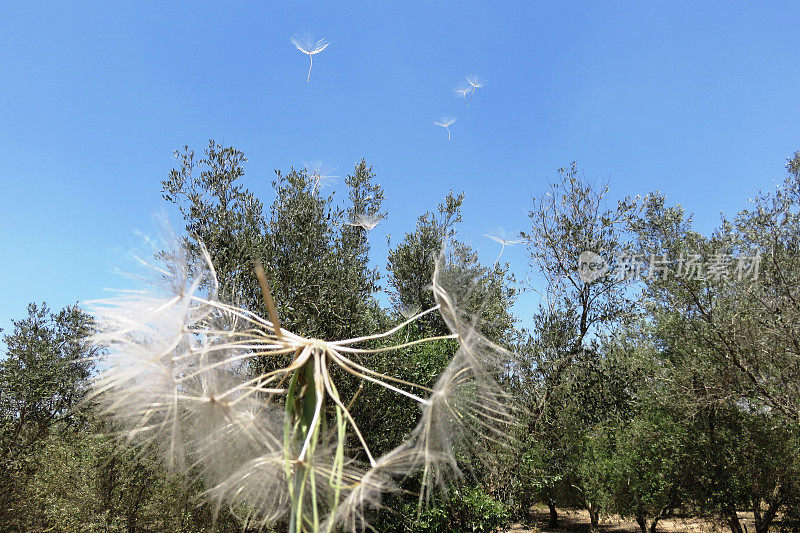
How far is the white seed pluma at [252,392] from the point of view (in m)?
1.89

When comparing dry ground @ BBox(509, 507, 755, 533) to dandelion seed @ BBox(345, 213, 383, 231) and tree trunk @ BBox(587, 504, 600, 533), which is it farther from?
dandelion seed @ BBox(345, 213, 383, 231)

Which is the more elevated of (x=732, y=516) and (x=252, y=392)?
(x=252, y=392)

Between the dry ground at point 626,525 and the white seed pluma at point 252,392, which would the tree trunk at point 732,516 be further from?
the white seed pluma at point 252,392

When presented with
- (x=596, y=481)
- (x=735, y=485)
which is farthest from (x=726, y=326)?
(x=596, y=481)

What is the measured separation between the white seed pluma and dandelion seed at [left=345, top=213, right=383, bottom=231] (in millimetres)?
8595

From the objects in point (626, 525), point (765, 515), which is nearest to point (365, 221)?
point (765, 515)

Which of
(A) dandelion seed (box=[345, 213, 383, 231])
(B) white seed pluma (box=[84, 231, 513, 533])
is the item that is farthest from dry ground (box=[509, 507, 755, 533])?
(B) white seed pluma (box=[84, 231, 513, 533])

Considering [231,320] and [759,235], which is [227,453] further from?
[759,235]

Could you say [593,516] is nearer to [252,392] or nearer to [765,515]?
[765,515]

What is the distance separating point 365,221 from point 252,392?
31.0ft

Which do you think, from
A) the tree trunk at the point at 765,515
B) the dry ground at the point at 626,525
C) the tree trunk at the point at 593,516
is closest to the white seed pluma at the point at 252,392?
the tree trunk at the point at 765,515

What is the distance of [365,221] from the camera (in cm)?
1173

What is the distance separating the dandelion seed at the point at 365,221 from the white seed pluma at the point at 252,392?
8.60 m

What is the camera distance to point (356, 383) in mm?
10289
